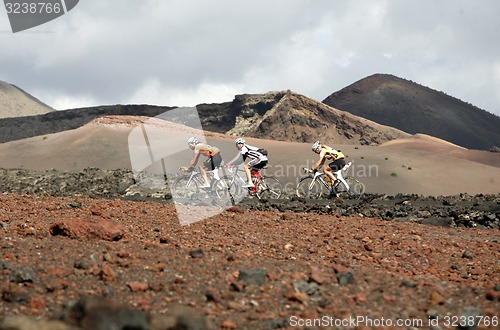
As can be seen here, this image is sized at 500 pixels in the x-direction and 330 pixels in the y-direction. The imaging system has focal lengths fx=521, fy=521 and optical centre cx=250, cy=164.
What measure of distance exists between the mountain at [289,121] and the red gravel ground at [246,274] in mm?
52716

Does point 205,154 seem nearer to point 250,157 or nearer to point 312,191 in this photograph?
point 250,157

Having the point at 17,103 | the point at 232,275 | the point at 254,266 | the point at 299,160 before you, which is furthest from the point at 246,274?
the point at 17,103

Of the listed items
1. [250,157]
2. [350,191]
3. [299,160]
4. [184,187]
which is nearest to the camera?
[250,157]

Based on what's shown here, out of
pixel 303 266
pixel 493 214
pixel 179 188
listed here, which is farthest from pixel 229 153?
pixel 303 266

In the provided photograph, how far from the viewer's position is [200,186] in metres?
14.4

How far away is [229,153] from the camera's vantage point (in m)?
33.9

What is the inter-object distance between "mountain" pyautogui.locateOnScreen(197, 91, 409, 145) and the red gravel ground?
52.7 m

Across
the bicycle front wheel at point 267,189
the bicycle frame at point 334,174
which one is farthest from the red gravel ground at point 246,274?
the bicycle frame at point 334,174

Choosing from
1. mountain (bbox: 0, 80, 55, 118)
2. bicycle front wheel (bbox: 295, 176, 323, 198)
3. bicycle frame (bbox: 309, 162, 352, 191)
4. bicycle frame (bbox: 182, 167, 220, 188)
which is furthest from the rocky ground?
mountain (bbox: 0, 80, 55, 118)

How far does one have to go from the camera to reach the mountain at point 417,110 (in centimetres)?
8975

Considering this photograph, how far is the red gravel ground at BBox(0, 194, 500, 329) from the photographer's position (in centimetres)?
439

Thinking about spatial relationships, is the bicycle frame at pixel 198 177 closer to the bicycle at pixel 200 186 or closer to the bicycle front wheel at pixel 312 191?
the bicycle at pixel 200 186

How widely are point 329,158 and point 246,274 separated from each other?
1080cm

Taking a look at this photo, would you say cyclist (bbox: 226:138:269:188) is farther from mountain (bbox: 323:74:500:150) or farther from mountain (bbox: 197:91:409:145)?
mountain (bbox: 323:74:500:150)
